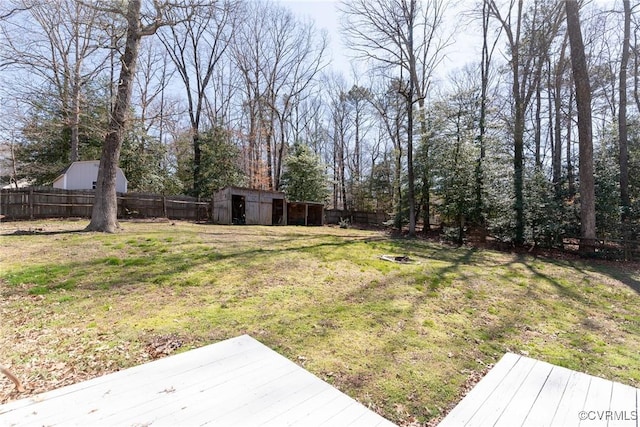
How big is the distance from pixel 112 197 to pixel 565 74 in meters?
21.6

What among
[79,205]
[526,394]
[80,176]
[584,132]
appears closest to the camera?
[526,394]

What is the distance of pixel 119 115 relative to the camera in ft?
26.5

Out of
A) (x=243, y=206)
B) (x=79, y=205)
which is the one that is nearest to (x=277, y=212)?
(x=243, y=206)

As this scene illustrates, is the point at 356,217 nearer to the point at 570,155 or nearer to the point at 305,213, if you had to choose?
the point at 305,213

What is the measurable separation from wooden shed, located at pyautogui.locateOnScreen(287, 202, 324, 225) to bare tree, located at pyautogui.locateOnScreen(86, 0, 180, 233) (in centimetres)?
1094

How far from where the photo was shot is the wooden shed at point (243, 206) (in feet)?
49.5

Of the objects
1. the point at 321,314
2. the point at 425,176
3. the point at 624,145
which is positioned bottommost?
the point at 321,314

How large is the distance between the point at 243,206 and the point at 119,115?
854cm

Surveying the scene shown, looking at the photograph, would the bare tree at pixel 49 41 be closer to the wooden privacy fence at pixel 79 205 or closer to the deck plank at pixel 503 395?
the wooden privacy fence at pixel 79 205

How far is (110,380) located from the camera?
2.24 metres

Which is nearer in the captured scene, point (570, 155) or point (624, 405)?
point (624, 405)

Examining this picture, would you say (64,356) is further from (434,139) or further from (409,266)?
(434,139)

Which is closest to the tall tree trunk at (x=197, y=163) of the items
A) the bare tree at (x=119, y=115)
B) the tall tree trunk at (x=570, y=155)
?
the bare tree at (x=119, y=115)

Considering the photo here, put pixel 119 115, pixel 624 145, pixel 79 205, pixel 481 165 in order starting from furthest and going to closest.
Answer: pixel 79 205 < pixel 481 165 < pixel 624 145 < pixel 119 115
